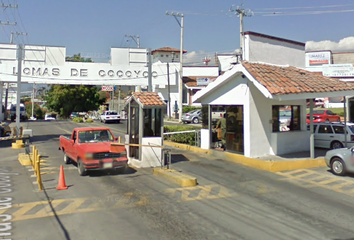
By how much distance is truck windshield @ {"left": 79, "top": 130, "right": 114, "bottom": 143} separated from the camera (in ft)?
40.9

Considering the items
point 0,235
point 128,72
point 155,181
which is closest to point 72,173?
point 155,181

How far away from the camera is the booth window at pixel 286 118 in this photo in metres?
14.9

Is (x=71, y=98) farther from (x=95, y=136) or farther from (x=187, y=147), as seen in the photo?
(x=95, y=136)

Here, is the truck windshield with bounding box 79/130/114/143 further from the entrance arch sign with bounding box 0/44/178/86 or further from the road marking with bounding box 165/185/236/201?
the entrance arch sign with bounding box 0/44/178/86

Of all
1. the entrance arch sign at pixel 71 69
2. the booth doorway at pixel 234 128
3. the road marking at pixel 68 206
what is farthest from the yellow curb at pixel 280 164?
the entrance arch sign at pixel 71 69

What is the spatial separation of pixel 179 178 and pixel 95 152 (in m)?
3.12

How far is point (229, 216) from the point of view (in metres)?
7.29

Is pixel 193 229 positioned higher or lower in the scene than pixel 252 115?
lower

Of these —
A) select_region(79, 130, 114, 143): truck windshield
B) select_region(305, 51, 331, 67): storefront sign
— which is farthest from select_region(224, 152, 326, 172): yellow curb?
select_region(305, 51, 331, 67): storefront sign

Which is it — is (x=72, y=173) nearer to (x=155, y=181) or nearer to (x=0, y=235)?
(x=155, y=181)

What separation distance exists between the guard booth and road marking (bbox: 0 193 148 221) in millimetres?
4238

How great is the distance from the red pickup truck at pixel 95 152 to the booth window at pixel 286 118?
7.25 m

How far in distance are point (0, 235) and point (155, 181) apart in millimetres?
5195

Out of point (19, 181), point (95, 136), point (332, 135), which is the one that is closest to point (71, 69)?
point (95, 136)
